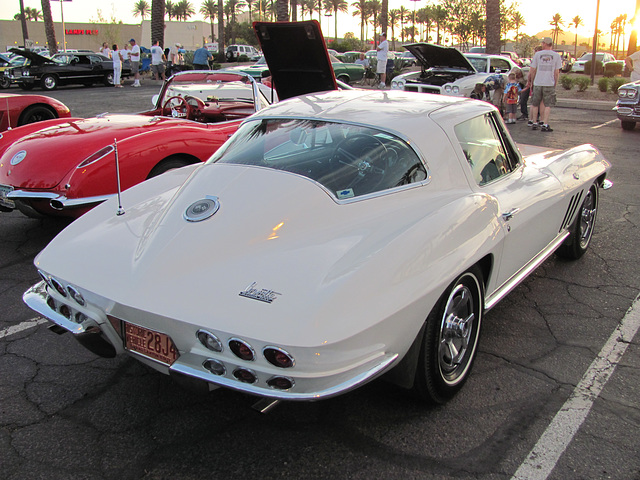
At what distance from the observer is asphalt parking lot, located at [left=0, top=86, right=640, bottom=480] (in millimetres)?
2305

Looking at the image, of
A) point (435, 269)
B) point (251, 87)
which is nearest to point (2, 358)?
point (435, 269)

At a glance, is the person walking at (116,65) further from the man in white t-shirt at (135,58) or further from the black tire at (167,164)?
the black tire at (167,164)

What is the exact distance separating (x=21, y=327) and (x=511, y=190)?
3.17 metres

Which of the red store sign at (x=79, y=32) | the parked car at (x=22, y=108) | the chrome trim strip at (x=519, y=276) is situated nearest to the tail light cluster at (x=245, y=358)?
the chrome trim strip at (x=519, y=276)

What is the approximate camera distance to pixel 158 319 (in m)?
2.14

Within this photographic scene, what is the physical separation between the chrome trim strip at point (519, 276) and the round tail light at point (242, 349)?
143cm

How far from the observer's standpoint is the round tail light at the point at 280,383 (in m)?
2.00

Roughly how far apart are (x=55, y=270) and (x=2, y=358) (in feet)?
3.31

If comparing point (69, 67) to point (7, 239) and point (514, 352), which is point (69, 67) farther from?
point (514, 352)

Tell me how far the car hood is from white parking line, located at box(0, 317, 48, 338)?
1.38 m

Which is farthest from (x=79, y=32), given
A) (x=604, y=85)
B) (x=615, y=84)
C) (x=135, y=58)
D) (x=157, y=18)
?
(x=615, y=84)

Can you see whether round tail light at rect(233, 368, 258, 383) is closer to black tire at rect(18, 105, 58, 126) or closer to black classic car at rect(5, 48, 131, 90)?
black tire at rect(18, 105, 58, 126)

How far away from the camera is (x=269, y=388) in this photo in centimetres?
203

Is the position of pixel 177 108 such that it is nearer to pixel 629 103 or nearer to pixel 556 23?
pixel 629 103
